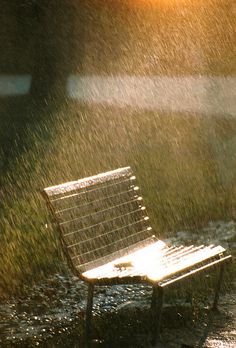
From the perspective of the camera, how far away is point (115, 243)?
247 inches

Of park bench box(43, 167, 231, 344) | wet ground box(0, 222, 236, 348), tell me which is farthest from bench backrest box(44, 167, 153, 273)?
wet ground box(0, 222, 236, 348)

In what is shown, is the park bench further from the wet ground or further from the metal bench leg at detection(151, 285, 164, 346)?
the wet ground

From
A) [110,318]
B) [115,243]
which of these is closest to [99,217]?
[115,243]

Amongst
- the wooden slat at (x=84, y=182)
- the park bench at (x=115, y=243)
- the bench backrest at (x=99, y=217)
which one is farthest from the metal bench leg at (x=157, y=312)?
the wooden slat at (x=84, y=182)

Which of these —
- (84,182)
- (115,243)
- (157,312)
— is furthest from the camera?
(115,243)

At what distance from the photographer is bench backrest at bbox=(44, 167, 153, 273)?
226 inches

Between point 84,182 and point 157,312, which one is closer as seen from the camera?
point 157,312

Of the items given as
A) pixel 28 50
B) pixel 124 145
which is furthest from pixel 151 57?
pixel 124 145

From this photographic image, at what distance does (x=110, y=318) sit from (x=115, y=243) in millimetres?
536

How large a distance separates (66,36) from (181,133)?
14.8 feet

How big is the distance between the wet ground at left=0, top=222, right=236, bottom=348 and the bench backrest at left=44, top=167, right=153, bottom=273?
0.42 metres

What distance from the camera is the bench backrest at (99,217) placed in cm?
573

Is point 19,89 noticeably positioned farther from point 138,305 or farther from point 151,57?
point 138,305

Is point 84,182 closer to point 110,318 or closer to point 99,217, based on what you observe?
point 99,217
